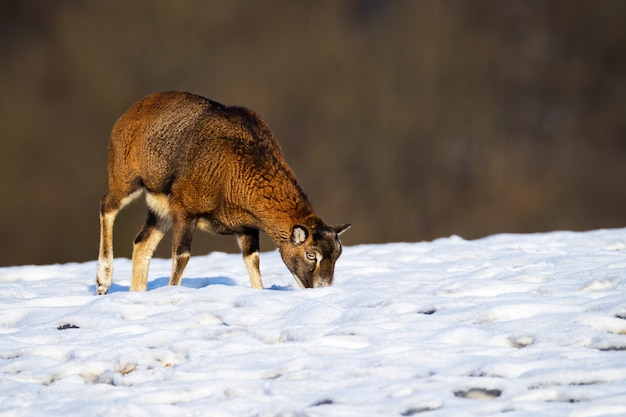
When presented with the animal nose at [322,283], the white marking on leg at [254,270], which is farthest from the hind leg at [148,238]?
the animal nose at [322,283]

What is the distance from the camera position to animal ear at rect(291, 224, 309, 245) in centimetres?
1043

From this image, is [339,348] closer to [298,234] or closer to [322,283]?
[322,283]

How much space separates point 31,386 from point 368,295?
323 cm

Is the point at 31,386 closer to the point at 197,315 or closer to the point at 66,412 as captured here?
the point at 66,412

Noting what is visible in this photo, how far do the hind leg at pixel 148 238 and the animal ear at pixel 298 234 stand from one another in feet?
5.46

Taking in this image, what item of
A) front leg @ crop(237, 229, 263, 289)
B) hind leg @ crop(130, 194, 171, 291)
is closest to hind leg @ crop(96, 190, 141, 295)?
hind leg @ crop(130, 194, 171, 291)

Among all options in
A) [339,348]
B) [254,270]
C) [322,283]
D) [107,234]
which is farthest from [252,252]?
[339,348]

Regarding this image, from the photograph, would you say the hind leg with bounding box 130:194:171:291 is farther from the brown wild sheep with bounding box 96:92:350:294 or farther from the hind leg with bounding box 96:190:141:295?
the hind leg with bounding box 96:190:141:295

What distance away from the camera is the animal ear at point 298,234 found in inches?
411

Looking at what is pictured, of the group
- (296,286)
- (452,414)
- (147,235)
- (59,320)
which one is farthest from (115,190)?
(452,414)

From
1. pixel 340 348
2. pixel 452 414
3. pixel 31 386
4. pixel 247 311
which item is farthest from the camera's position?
pixel 247 311

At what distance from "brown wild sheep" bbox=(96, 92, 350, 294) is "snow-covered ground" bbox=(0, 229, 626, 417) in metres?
0.83

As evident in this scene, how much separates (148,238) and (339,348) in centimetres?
515

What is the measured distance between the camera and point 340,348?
7293 mm
